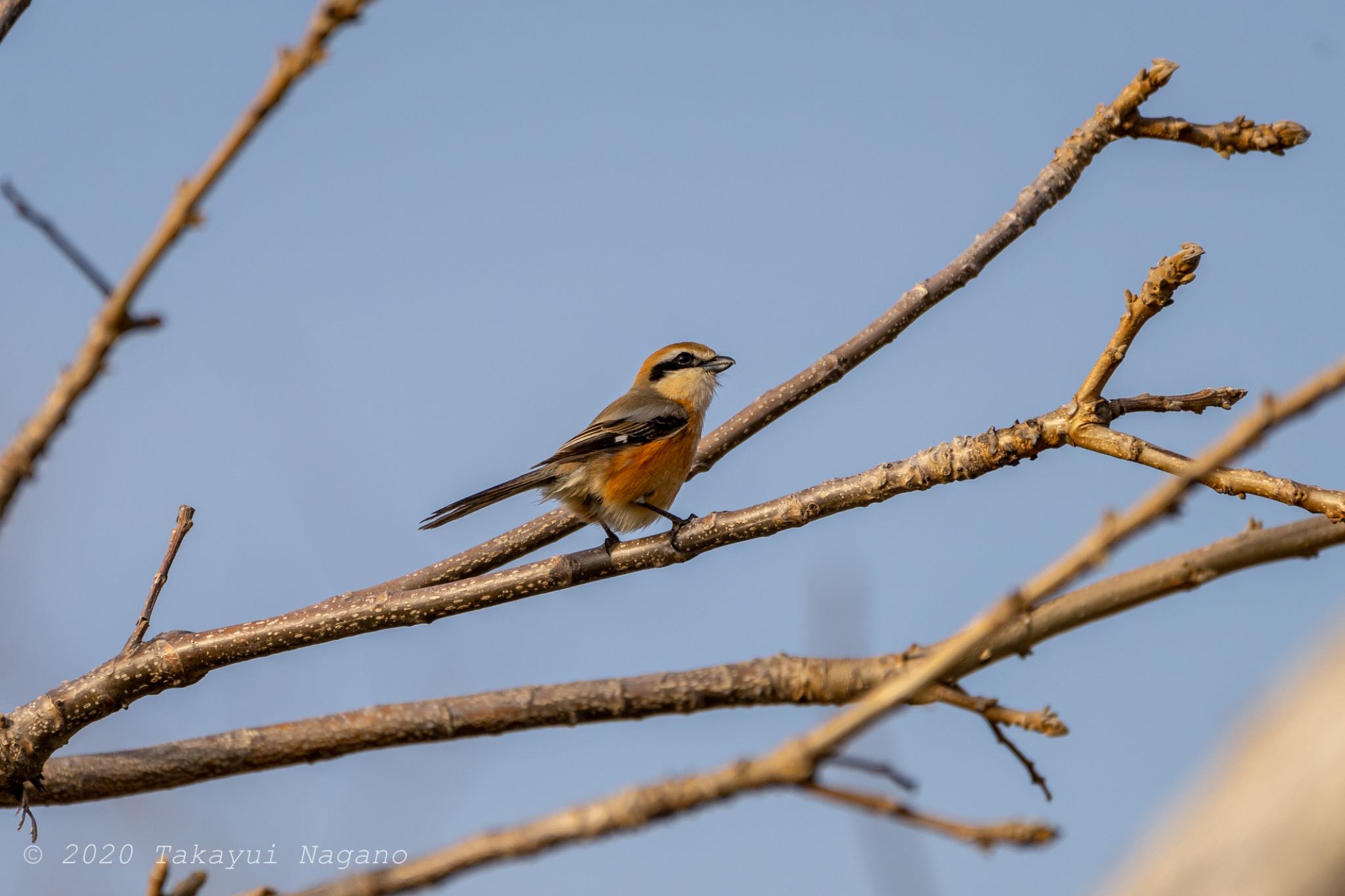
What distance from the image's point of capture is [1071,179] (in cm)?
503

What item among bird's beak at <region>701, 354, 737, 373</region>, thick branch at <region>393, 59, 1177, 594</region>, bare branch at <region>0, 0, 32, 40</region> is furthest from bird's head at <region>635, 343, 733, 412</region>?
bare branch at <region>0, 0, 32, 40</region>

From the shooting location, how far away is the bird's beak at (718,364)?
8.51 metres

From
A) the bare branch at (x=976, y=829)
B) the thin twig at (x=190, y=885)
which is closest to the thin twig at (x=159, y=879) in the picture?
the thin twig at (x=190, y=885)

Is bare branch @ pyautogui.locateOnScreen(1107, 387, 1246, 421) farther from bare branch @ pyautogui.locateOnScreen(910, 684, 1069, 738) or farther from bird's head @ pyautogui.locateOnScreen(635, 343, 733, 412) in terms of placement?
bird's head @ pyautogui.locateOnScreen(635, 343, 733, 412)

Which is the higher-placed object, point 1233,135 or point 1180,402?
point 1233,135

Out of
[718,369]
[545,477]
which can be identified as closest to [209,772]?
[545,477]

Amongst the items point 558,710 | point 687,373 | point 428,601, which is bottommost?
point 558,710

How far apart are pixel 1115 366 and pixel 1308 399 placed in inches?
100

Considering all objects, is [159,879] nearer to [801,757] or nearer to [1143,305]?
[801,757]

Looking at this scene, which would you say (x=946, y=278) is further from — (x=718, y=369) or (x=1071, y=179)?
(x=718, y=369)

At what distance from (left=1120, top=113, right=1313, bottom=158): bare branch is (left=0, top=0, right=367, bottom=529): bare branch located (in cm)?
368

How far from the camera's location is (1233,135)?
4.40 meters

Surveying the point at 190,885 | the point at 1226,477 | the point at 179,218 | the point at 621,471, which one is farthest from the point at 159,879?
the point at 621,471

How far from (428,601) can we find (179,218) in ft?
8.53
